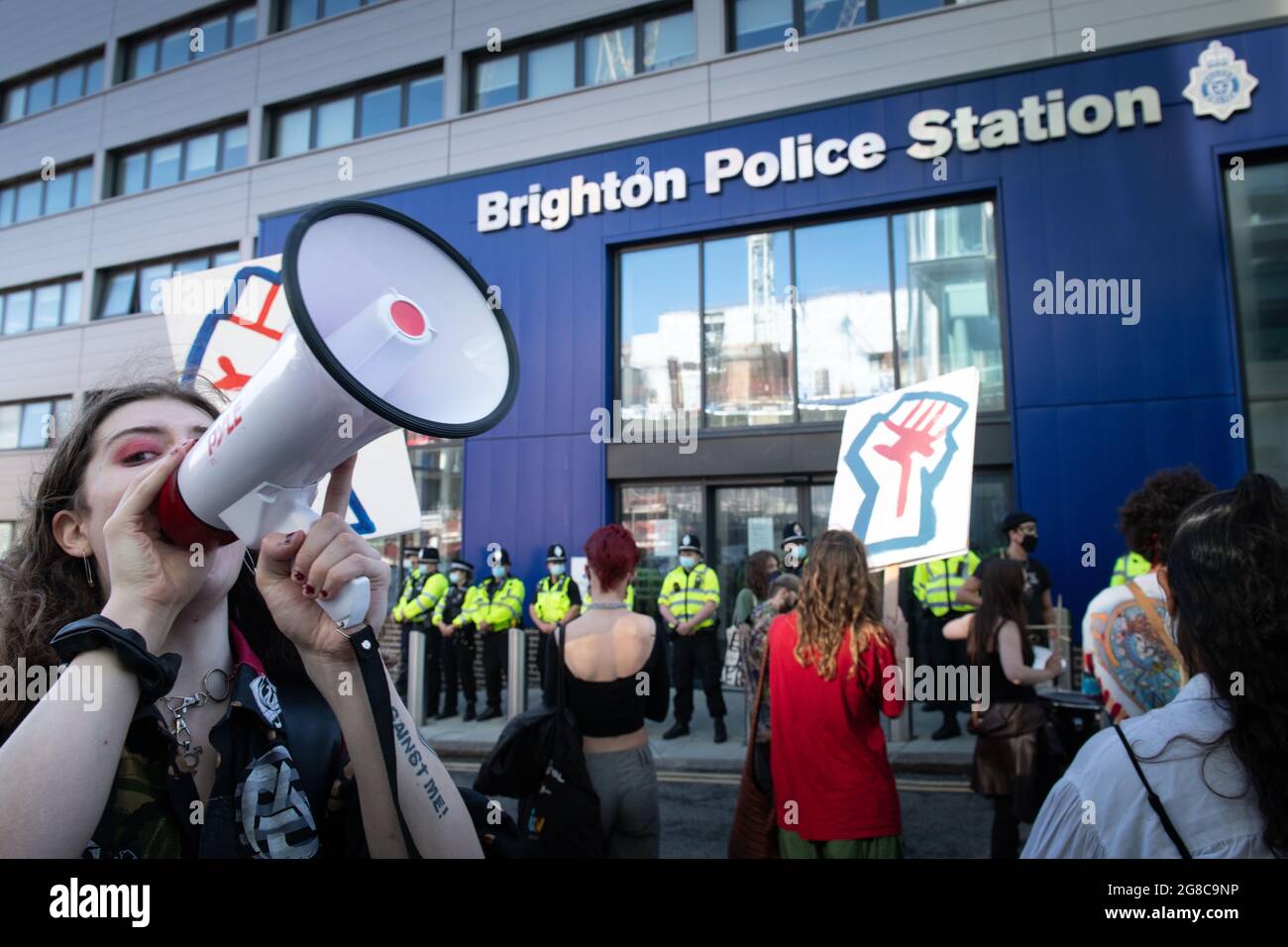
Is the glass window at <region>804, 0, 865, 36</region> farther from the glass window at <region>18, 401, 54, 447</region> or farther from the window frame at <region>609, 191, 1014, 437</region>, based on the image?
the glass window at <region>18, 401, 54, 447</region>

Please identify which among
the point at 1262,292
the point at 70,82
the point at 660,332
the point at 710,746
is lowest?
the point at 710,746

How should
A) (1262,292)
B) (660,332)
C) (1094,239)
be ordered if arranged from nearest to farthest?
(1262,292) < (1094,239) < (660,332)

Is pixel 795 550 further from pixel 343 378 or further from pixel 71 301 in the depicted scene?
pixel 343 378

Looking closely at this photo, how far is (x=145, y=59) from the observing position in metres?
2.28

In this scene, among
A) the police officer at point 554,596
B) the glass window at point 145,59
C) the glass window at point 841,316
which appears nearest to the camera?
the glass window at point 145,59

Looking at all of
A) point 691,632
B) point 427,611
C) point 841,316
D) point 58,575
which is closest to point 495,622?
point 427,611

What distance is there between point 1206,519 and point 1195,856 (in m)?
0.52

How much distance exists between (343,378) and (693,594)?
7.19 m

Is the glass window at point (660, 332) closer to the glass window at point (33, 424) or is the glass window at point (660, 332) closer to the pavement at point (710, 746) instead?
the pavement at point (710, 746)

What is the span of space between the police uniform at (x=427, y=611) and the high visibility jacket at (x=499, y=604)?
67 cm

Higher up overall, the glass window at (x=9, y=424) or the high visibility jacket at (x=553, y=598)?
the glass window at (x=9, y=424)

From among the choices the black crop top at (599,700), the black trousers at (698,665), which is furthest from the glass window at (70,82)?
the black trousers at (698,665)

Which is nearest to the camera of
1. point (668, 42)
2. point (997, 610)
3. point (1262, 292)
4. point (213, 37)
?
point (213, 37)

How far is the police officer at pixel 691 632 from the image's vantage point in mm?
7402
